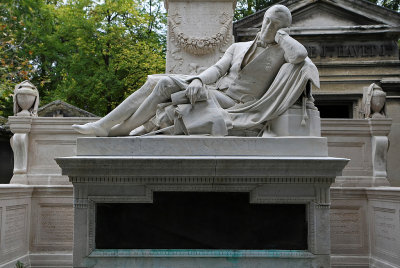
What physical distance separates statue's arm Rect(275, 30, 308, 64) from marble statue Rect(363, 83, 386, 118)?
291 centimetres

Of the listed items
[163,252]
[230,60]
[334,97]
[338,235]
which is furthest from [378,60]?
[163,252]

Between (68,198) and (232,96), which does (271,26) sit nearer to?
(232,96)

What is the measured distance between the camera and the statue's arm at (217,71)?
5.68 metres

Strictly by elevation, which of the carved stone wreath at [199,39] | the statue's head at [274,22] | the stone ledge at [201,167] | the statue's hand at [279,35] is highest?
the carved stone wreath at [199,39]

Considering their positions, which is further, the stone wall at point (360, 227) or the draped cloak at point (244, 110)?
the stone wall at point (360, 227)

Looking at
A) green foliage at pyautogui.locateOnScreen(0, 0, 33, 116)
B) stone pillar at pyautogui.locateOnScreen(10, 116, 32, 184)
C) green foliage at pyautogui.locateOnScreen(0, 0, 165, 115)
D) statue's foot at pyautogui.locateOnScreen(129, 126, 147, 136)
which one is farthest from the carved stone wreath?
green foliage at pyautogui.locateOnScreen(0, 0, 165, 115)

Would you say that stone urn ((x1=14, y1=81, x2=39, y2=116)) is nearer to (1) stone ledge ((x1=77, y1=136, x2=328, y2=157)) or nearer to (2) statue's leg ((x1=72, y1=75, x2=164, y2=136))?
(2) statue's leg ((x1=72, y1=75, x2=164, y2=136))

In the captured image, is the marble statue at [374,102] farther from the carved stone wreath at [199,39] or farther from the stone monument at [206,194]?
the stone monument at [206,194]

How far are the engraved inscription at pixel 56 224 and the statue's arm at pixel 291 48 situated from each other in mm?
4591

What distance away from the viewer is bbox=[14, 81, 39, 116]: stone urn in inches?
308

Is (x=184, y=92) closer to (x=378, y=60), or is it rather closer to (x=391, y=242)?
(x=391, y=242)

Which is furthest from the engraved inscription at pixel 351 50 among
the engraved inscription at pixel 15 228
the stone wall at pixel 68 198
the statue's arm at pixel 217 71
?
the engraved inscription at pixel 15 228

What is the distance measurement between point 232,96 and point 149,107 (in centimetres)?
110

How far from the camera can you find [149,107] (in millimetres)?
5496
